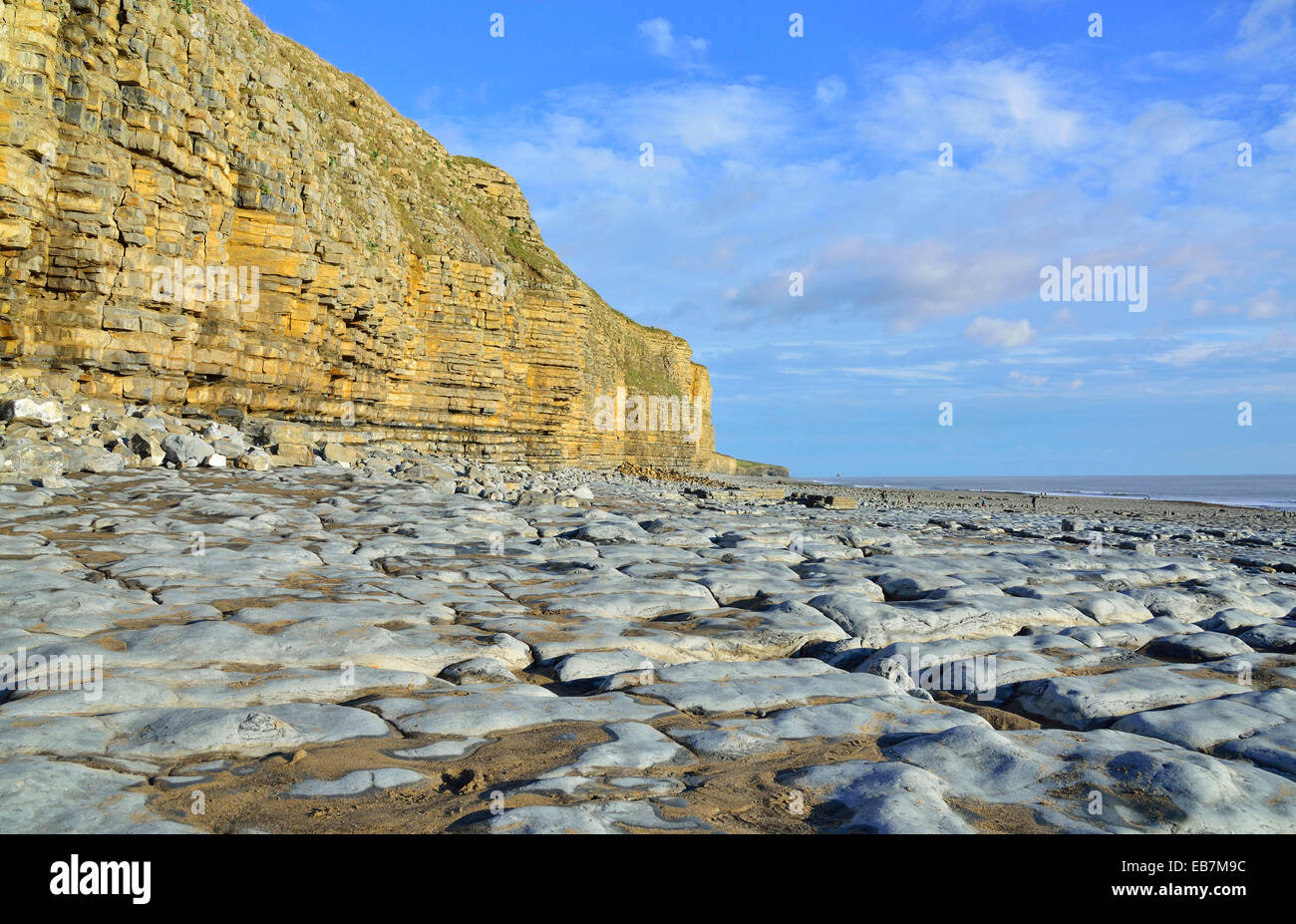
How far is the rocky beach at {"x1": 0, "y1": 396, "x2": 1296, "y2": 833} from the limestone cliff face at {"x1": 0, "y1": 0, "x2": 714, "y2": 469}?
4.83 meters

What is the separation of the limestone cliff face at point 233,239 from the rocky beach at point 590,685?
4835 mm

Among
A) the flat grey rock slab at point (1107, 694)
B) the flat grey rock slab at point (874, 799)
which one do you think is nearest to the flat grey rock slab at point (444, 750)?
the flat grey rock slab at point (874, 799)

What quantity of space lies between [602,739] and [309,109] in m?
20.2

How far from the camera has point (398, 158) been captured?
77.4ft

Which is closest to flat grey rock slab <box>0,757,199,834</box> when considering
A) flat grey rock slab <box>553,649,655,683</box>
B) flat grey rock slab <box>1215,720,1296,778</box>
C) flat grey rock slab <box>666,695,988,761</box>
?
flat grey rock slab <box>666,695,988,761</box>

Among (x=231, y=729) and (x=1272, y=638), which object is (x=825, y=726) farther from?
(x=1272, y=638)

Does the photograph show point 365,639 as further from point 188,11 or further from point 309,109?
point 309,109

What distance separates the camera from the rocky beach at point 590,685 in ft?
8.00

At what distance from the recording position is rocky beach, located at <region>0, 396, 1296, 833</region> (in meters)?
2.44

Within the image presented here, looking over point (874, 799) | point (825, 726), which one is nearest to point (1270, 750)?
point (825, 726)

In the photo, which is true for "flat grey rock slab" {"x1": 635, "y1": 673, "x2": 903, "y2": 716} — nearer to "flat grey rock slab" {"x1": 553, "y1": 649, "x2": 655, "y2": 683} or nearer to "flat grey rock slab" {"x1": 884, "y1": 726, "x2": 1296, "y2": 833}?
"flat grey rock slab" {"x1": 553, "y1": 649, "x2": 655, "y2": 683}

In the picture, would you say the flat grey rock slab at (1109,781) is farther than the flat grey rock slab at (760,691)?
No

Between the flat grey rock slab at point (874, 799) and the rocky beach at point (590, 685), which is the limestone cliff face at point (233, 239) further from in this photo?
the flat grey rock slab at point (874, 799)
